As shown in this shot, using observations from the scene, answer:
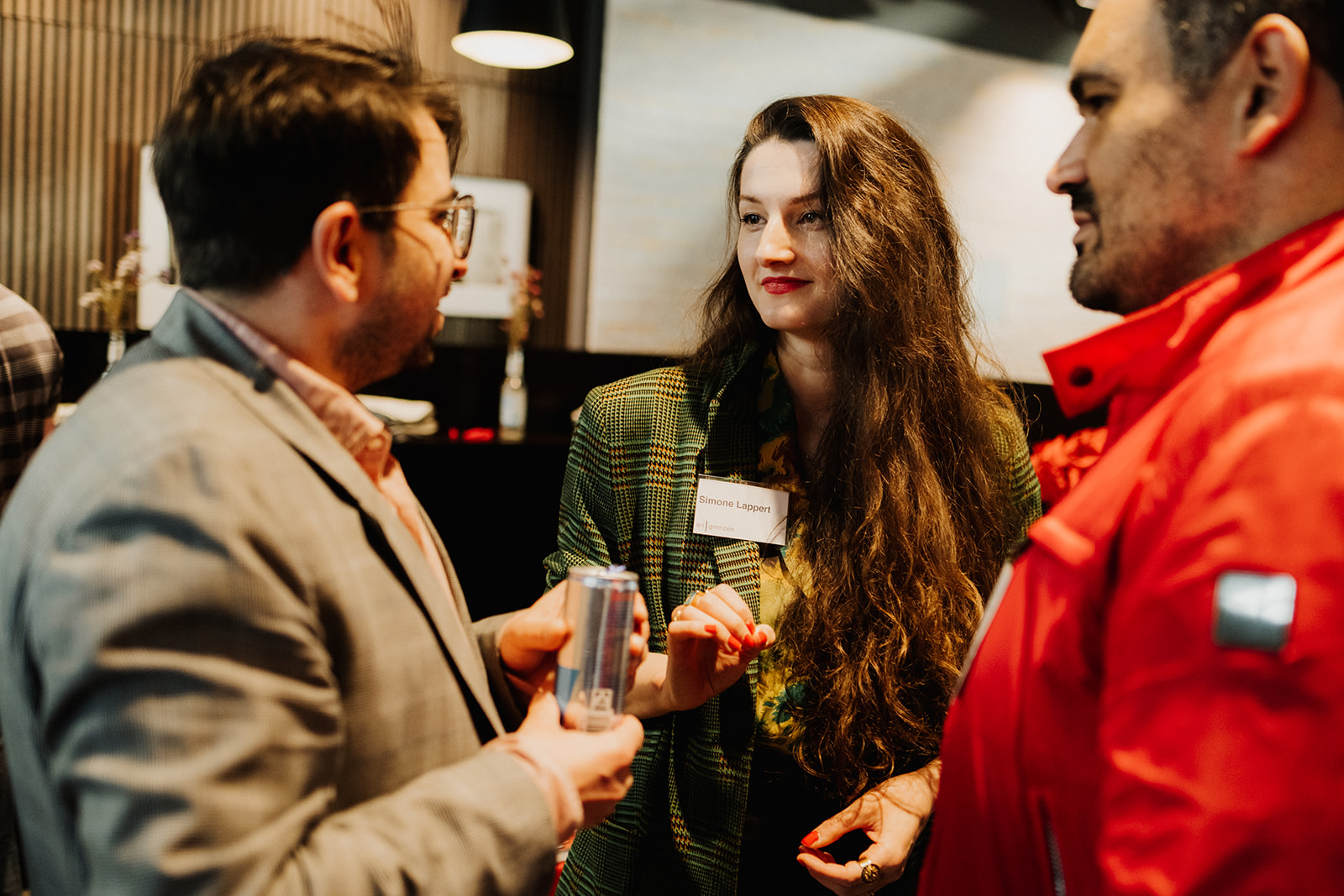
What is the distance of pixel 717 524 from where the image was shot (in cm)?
166

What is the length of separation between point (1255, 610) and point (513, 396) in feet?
13.1

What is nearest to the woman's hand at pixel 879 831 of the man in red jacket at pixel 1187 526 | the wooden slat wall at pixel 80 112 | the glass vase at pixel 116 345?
the man in red jacket at pixel 1187 526

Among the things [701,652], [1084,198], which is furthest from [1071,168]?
[701,652]

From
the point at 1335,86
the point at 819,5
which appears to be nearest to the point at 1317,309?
the point at 1335,86

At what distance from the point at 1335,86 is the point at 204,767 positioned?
1086 millimetres

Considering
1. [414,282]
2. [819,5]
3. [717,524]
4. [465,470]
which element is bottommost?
[465,470]

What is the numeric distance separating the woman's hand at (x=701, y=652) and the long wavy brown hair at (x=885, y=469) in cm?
26

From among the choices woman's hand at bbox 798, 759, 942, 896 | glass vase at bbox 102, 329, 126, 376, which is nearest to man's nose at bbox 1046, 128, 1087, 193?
woman's hand at bbox 798, 759, 942, 896

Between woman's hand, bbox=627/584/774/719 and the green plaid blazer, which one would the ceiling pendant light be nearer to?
the green plaid blazer

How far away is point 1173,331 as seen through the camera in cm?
87

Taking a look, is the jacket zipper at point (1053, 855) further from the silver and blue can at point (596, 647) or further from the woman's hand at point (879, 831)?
the woman's hand at point (879, 831)

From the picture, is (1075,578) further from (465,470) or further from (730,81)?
(730,81)

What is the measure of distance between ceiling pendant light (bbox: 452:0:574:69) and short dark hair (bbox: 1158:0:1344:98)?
3272 millimetres

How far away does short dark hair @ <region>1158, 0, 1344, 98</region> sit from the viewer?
2.55 feet
